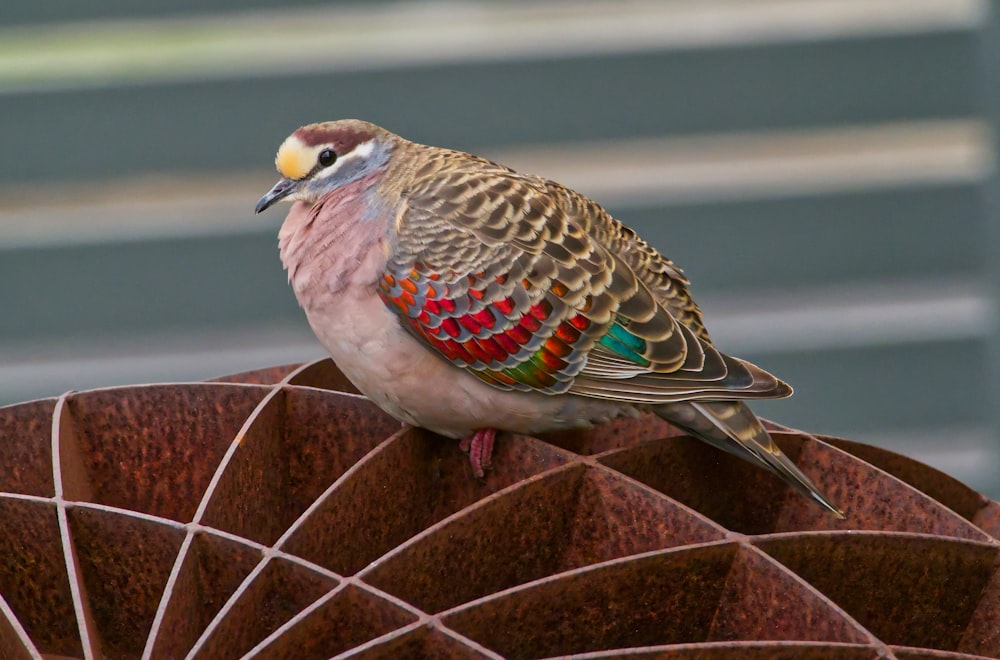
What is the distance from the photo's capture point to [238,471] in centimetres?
161

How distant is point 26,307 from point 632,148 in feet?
8.51

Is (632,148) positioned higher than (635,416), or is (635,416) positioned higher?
(632,148)

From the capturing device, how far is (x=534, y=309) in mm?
1972

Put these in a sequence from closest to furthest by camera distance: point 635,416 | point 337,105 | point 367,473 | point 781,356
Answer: point 367,473 < point 635,416 < point 337,105 < point 781,356

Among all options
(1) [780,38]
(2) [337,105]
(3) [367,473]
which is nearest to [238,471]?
(3) [367,473]

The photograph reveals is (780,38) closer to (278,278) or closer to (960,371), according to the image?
(960,371)

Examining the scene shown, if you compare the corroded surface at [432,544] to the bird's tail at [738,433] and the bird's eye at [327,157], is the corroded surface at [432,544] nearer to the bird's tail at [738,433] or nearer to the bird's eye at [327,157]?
the bird's tail at [738,433]

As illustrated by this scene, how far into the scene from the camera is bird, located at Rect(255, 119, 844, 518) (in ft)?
6.36

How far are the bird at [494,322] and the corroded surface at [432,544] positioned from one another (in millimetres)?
148

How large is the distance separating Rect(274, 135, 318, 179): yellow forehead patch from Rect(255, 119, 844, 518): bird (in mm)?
124

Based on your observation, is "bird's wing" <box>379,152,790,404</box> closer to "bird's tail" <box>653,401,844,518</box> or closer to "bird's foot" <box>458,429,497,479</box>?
"bird's tail" <box>653,401,844,518</box>

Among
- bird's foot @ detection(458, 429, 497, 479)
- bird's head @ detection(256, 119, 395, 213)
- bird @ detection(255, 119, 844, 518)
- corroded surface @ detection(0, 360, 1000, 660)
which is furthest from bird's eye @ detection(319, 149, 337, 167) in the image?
bird's foot @ detection(458, 429, 497, 479)

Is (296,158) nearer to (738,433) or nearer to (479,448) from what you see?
(479,448)

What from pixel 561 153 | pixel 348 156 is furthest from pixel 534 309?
pixel 561 153
